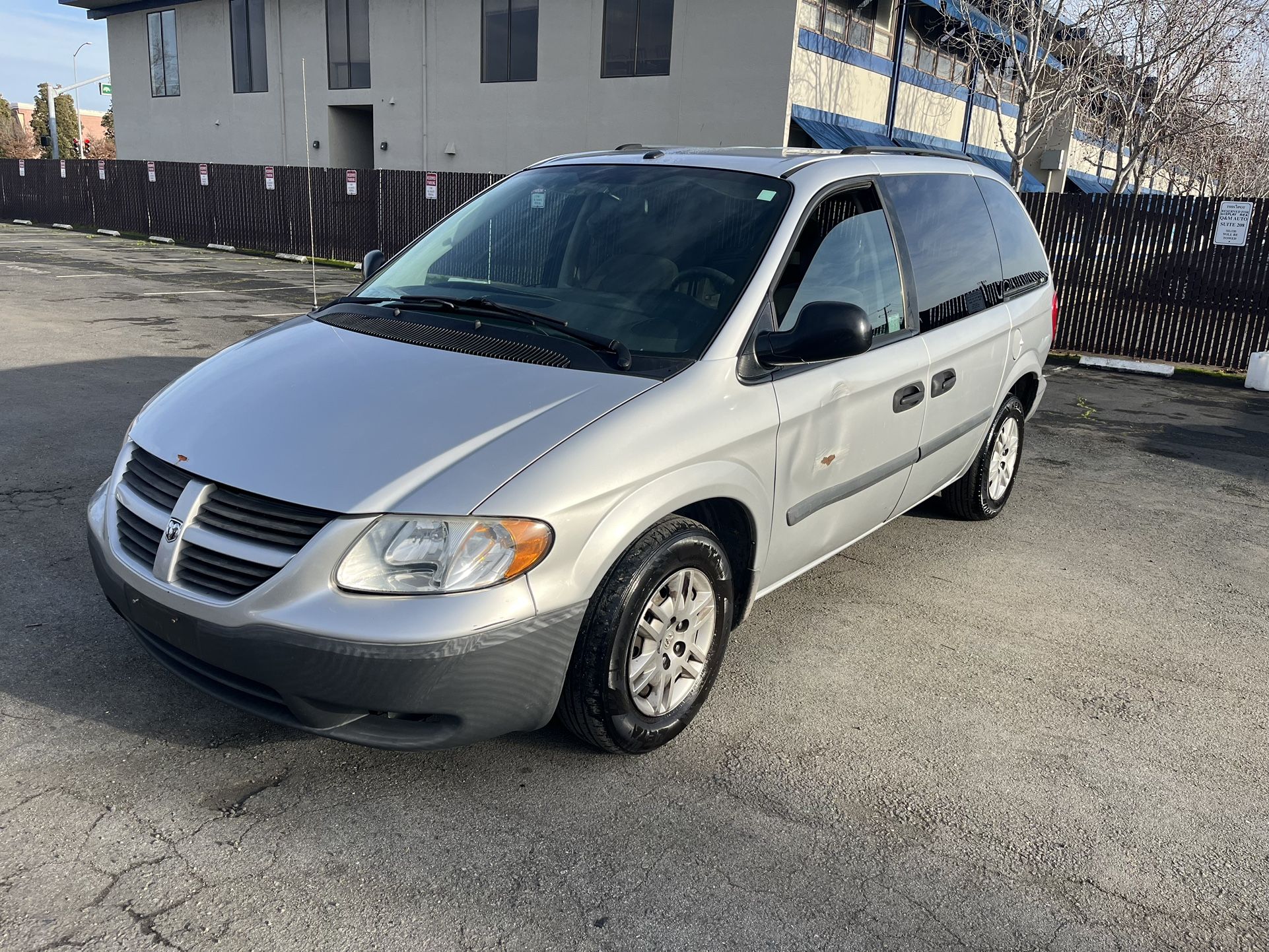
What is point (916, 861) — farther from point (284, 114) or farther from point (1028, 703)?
point (284, 114)

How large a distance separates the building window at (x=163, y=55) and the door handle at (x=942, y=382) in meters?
34.9

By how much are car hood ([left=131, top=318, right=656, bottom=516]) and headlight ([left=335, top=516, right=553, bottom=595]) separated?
0.05 meters

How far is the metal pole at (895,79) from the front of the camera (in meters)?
25.3

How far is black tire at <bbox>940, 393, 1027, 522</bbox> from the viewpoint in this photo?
560 centimetres

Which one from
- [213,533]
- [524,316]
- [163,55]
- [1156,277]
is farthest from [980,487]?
[163,55]

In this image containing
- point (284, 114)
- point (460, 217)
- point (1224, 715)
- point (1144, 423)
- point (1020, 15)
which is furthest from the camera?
point (284, 114)

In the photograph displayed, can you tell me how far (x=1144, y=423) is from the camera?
913 cm

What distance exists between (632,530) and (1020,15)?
20.6 m

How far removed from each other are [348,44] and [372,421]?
28.9m

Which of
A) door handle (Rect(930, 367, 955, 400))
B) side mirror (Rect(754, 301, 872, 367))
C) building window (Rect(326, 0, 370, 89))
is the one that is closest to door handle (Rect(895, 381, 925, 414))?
door handle (Rect(930, 367, 955, 400))

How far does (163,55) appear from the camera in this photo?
111 feet

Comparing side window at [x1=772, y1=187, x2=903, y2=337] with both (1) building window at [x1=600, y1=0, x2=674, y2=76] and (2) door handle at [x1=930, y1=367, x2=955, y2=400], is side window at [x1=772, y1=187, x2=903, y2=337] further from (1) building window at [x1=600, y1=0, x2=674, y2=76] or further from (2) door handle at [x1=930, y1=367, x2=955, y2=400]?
(1) building window at [x1=600, y1=0, x2=674, y2=76]

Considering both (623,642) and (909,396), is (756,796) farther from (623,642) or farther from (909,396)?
(909,396)

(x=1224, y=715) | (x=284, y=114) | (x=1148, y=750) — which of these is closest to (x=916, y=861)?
(x=1148, y=750)
